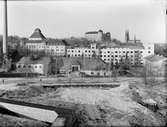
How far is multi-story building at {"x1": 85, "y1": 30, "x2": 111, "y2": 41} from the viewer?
6275 cm

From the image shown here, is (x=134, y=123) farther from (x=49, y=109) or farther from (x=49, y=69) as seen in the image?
(x=49, y=69)

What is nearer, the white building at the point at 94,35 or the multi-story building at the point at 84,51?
the multi-story building at the point at 84,51

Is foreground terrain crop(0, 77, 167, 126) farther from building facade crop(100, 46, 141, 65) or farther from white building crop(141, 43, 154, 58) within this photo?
white building crop(141, 43, 154, 58)

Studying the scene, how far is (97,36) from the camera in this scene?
64.0 m

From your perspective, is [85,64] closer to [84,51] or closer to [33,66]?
[33,66]

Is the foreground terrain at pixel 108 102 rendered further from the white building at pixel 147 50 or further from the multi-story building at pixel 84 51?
the multi-story building at pixel 84 51

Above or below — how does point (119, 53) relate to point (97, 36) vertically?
below

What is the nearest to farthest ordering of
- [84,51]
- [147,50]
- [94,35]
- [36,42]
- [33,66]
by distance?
[33,66] < [147,50] < [84,51] < [36,42] < [94,35]

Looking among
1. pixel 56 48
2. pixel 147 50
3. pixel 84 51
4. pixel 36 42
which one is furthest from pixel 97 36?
pixel 147 50

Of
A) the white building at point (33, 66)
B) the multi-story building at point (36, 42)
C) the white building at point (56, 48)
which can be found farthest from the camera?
the multi-story building at point (36, 42)

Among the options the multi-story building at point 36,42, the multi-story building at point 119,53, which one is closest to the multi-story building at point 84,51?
the multi-story building at point 119,53

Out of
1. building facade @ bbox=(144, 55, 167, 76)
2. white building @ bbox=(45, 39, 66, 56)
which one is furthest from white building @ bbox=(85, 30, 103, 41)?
building facade @ bbox=(144, 55, 167, 76)

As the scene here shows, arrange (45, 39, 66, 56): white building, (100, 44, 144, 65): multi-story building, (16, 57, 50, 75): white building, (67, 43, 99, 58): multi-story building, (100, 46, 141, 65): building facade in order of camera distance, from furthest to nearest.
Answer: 1. (45, 39, 66, 56): white building
2. (67, 43, 99, 58): multi-story building
3. (100, 44, 144, 65): multi-story building
4. (100, 46, 141, 65): building facade
5. (16, 57, 50, 75): white building

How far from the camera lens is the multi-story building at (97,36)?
206 feet
